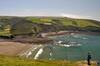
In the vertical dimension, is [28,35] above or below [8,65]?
below

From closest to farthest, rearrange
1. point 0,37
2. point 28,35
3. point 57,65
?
point 57,65
point 0,37
point 28,35

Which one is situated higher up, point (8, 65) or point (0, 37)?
point (8, 65)

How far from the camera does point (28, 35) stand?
166625 mm

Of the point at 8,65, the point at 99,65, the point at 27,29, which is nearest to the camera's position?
the point at 8,65

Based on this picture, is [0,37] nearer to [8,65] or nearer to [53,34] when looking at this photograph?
[53,34]

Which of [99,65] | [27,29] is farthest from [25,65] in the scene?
[27,29]

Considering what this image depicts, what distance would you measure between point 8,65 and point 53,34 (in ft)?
531

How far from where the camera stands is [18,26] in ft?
635

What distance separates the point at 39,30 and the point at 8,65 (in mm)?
152576

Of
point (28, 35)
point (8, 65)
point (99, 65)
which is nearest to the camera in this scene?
point (8, 65)

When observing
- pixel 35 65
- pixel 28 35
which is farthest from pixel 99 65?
pixel 28 35

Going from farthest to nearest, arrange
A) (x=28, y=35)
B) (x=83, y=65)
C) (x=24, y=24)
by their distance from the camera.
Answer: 1. (x=24, y=24)
2. (x=28, y=35)
3. (x=83, y=65)

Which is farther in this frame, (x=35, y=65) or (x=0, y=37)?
(x=0, y=37)

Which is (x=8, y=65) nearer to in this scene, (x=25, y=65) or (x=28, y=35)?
(x=25, y=65)
